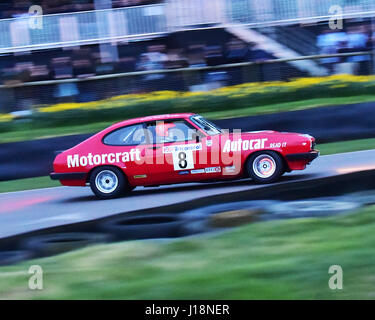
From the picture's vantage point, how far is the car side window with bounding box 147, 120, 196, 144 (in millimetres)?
9508

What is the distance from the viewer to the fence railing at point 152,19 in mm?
18266

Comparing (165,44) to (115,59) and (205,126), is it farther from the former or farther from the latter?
(205,126)

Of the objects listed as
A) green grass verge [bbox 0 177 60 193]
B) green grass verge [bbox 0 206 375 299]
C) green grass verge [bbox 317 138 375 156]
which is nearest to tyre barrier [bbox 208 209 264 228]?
green grass verge [bbox 0 206 375 299]

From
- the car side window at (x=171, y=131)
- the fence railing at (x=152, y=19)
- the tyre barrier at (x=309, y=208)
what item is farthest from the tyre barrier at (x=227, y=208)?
the fence railing at (x=152, y=19)

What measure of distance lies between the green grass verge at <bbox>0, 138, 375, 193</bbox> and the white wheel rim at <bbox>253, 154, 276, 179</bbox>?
133 inches

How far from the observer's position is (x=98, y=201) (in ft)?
32.3

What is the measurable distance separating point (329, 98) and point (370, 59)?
2508 mm

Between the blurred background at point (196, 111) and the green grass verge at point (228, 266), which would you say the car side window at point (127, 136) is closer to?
the blurred background at point (196, 111)

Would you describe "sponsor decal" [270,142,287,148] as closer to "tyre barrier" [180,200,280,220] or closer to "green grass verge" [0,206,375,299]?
"tyre barrier" [180,200,280,220]

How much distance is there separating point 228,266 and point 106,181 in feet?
16.6

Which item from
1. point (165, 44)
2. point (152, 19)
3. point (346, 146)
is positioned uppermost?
point (152, 19)

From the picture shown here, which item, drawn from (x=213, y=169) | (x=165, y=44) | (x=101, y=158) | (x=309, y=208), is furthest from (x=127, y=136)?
(x=165, y=44)
